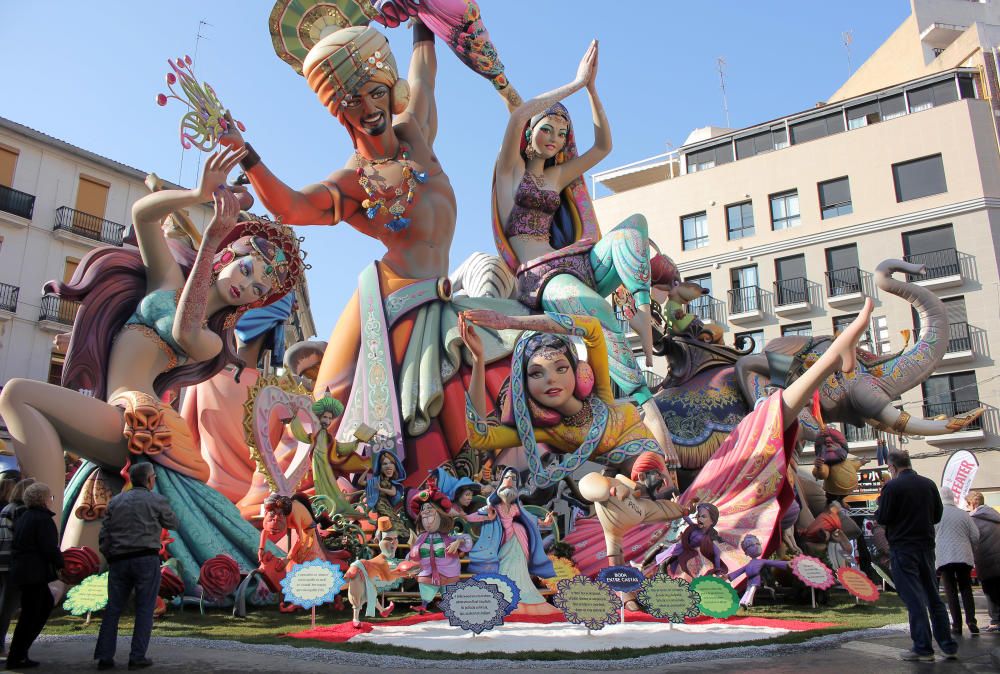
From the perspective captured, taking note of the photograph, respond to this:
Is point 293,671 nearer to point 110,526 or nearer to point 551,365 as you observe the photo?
point 110,526

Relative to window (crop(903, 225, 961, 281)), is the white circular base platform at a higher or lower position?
lower

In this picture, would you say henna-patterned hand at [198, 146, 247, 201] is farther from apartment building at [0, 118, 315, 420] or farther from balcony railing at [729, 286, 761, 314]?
balcony railing at [729, 286, 761, 314]

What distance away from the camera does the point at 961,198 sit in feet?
71.1

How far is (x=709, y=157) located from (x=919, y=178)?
6798mm

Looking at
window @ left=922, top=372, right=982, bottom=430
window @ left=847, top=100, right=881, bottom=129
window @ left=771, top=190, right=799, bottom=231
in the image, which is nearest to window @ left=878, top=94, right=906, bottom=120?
window @ left=847, top=100, right=881, bottom=129

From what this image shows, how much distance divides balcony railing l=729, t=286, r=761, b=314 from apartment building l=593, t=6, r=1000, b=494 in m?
0.04

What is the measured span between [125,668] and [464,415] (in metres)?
4.57

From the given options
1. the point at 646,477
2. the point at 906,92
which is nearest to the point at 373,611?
the point at 646,477

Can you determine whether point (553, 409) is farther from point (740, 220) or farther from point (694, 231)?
point (694, 231)

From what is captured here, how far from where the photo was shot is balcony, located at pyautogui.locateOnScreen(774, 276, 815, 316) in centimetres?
2356

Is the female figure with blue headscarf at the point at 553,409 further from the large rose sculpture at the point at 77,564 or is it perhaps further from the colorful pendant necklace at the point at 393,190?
the large rose sculpture at the point at 77,564

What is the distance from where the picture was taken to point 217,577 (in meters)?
5.83

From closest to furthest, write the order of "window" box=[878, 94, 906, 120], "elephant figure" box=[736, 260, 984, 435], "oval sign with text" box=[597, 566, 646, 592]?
"oval sign with text" box=[597, 566, 646, 592], "elephant figure" box=[736, 260, 984, 435], "window" box=[878, 94, 906, 120]

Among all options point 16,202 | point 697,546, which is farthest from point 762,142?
point 697,546
